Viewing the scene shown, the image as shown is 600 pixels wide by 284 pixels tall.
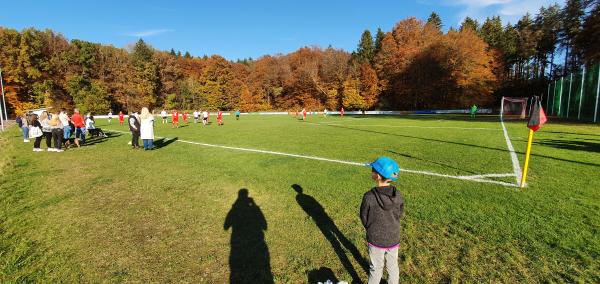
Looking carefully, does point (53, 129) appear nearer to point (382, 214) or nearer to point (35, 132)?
point (35, 132)

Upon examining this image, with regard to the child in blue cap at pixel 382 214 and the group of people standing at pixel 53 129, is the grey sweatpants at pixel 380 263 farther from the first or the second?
the group of people standing at pixel 53 129

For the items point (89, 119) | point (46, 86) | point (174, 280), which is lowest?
point (174, 280)

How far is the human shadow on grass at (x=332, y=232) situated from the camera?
4.02 m

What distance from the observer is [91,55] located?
6400cm

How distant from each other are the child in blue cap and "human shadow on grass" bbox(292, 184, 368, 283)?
0.59m

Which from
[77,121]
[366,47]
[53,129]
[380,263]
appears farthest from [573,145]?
[366,47]

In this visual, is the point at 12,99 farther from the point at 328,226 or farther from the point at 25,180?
the point at 328,226

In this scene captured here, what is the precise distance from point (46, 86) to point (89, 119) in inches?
1994

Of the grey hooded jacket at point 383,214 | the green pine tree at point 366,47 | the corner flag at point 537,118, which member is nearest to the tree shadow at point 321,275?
the grey hooded jacket at point 383,214

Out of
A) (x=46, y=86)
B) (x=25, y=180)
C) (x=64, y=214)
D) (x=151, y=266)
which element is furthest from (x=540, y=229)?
(x=46, y=86)

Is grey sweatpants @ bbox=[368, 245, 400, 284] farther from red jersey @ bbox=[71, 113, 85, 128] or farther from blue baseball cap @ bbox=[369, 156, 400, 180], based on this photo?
red jersey @ bbox=[71, 113, 85, 128]

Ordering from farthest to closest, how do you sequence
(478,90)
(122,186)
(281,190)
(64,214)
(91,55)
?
(91,55)
(478,90)
(122,186)
(281,190)
(64,214)

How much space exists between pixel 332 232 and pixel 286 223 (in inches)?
32.8

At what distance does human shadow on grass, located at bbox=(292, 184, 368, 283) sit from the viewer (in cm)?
402
